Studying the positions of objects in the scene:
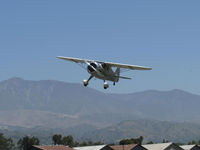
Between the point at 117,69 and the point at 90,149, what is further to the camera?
the point at 90,149

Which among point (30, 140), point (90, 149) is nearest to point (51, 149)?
point (90, 149)

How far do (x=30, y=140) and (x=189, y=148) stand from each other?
87378 mm

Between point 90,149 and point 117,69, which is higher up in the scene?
point 117,69

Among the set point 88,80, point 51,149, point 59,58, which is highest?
point 59,58

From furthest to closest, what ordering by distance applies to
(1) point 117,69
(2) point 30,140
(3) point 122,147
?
(2) point 30,140 → (3) point 122,147 → (1) point 117,69

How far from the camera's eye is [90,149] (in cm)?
10694

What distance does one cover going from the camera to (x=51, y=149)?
9638 cm

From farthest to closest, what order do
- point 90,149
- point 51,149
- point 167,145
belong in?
point 167,145 → point 90,149 → point 51,149

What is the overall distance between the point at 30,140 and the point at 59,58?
137947 millimetres

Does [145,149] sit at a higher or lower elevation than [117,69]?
lower

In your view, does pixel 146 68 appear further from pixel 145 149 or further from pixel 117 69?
pixel 145 149

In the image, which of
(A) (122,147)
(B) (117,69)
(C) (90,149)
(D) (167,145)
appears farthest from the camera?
(D) (167,145)

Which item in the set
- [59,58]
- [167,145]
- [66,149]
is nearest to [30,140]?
[167,145]

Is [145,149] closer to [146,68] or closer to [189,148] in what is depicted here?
[189,148]
